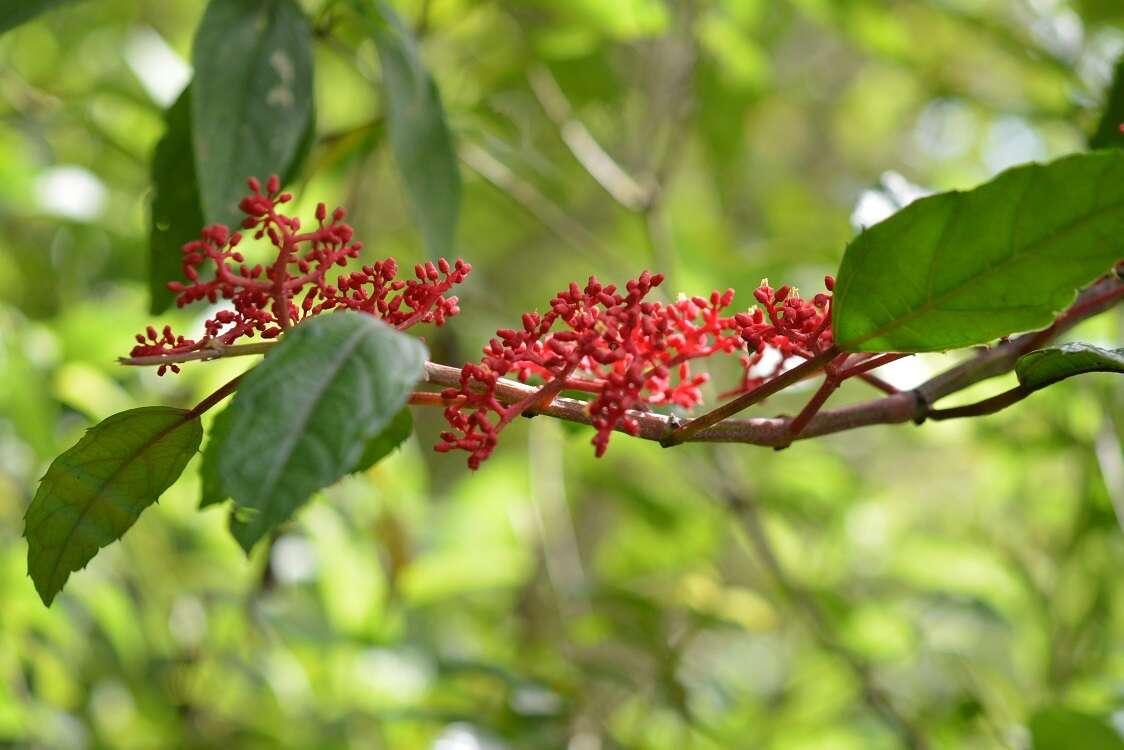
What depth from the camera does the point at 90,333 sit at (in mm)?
1588

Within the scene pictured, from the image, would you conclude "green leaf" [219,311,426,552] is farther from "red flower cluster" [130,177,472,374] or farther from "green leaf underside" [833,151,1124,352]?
"green leaf underside" [833,151,1124,352]

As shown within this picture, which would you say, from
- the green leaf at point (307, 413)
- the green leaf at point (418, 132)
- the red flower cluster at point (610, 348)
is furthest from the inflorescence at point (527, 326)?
the green leaf at point (418, 132)

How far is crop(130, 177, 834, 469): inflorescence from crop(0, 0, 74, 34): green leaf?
32cm

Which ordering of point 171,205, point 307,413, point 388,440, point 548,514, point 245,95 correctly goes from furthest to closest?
point 548,514, point 171,205, point 245,95, point 388,440, point 307,413

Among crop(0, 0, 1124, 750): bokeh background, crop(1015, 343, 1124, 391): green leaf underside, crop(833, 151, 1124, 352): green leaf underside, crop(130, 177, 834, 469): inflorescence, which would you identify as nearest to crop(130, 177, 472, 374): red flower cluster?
crop(130, 177, 834, 469): inflorescence

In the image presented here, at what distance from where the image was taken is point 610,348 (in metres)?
0.67

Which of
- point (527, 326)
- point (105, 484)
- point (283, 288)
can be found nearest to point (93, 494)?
point (105, 484)

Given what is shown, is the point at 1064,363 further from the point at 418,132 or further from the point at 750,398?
the point at 418,132

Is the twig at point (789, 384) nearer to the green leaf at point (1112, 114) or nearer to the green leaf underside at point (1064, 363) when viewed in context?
the green leaf underside at point (1064, 363)

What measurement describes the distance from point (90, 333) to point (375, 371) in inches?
47.1

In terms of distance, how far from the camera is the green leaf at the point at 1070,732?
1047 mm

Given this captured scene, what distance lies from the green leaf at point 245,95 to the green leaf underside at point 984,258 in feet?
1.60

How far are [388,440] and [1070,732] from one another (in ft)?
2.27

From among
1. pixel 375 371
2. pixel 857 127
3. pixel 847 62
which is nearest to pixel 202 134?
pixel 375 371
